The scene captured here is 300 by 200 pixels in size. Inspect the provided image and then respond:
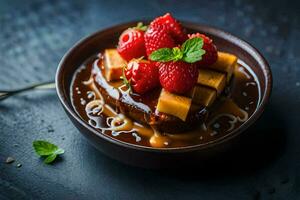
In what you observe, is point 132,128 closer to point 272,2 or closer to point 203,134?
point 203,134

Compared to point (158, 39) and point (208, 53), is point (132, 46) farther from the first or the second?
point (208, 53)

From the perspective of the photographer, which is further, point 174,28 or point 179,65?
point 174,28

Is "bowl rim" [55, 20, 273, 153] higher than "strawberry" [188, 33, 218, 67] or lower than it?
lower

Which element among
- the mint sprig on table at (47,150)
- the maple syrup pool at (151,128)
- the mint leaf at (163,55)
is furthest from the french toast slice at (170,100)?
the mint sprig on table at (47,150)

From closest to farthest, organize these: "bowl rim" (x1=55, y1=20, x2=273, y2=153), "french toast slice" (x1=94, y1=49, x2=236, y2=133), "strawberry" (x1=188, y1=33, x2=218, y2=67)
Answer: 1. "bowl rim" (x1=55, y1=20, x2=273, y2=153)
2. "french toast slice" (x1=94, y1=49, x2=236, y2=133)
3. "strawberry" (x1=188, y1=33, x2=218, y2=67)

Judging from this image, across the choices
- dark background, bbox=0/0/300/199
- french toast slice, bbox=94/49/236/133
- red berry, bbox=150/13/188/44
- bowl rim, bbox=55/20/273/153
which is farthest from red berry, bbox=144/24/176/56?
dark background, bbox=0/0/300/199

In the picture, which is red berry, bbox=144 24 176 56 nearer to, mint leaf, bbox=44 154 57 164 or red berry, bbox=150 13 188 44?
red berry, bbox=150 13 188 44

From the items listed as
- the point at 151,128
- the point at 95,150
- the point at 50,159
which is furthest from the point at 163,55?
the point at 50,159

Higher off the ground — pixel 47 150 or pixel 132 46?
pixel 132 46
